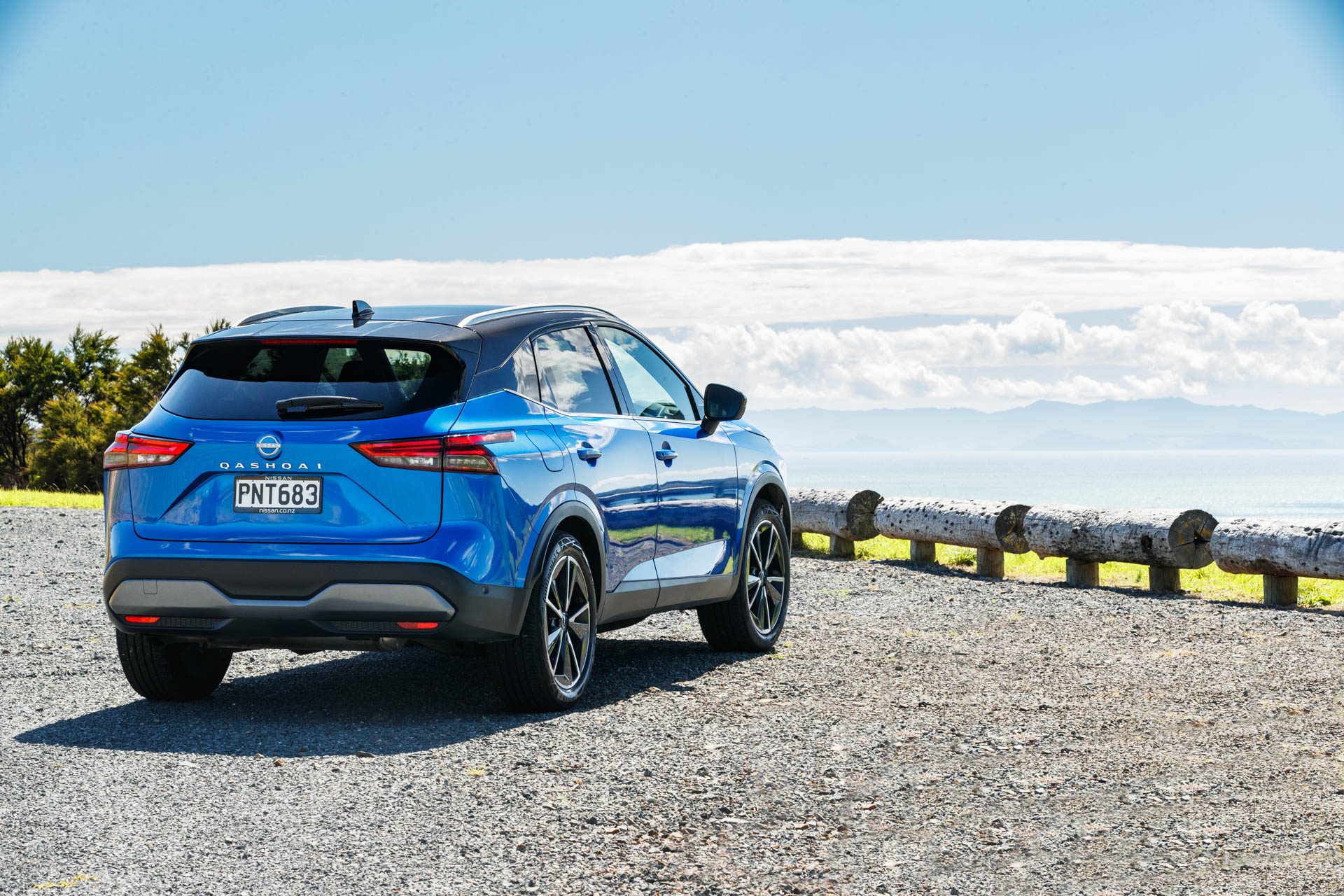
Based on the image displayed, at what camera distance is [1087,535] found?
13055 millimetres

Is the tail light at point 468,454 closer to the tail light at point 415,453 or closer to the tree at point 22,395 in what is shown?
the tail light at point 415,453

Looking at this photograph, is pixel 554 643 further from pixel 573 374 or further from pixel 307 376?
pixel 307 376

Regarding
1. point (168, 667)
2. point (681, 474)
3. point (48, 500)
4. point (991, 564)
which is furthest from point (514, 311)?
point (48, 500)

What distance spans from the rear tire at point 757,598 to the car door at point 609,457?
1.17 m

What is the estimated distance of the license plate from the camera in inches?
231

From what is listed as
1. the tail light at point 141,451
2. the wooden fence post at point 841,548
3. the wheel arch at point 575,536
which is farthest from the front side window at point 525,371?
the wooden fence post at point 841,548

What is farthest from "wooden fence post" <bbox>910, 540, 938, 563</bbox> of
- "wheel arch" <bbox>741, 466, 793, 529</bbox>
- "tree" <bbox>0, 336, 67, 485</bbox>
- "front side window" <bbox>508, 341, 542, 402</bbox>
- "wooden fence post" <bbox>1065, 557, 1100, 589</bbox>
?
"tree" <bbox>0, 336, 67, 485</bbox>

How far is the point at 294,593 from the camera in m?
5.88

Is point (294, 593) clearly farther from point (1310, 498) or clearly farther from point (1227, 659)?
point (1310, 498)

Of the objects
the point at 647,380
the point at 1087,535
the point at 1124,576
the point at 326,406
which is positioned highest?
the point at 647,380

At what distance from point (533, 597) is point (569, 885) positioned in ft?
7.81

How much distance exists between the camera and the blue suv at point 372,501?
19.2ft

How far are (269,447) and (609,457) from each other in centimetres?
172

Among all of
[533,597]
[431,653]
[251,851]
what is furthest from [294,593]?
[431,653]
